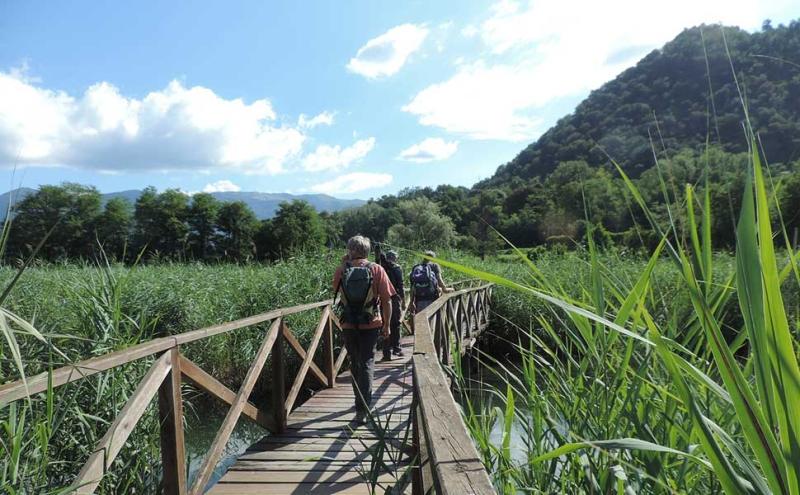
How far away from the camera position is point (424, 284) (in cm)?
622

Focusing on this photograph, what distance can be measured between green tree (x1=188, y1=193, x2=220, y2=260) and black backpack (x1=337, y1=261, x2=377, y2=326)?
44559 mm

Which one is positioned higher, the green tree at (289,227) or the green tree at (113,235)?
the green tree at (113,235)

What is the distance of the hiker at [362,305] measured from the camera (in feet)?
11.9

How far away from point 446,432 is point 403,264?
939cm

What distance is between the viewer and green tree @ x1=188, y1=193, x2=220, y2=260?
46812mm

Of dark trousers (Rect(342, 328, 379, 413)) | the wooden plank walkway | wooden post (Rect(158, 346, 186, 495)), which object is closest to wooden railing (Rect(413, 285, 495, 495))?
the wooden plank walkway

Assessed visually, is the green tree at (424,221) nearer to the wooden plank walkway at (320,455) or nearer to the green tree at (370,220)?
the green tree at (370,220)

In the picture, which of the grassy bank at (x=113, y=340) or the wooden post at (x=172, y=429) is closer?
the grassy bank at (x=113, y=340)

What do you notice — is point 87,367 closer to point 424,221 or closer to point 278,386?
point 278,386

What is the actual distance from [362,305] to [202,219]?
5203 centimetres

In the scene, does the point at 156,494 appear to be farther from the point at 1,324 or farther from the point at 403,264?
the point at 403,264

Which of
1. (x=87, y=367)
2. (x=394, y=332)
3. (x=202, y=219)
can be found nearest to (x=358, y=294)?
(x=87, y=367)

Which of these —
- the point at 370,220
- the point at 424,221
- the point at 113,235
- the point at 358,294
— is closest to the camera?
→ the point at 358,294

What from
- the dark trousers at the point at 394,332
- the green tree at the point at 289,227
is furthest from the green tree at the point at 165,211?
the dark trousers at the point at 394,332
